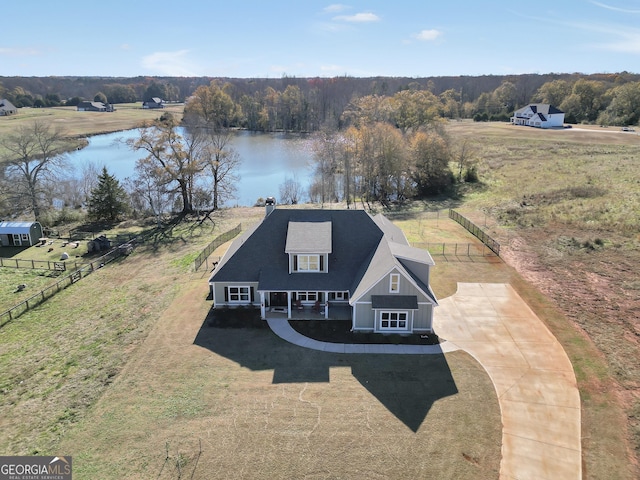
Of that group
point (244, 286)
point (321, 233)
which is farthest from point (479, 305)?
point (244, 286)

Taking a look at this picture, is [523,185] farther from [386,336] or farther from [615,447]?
[615,447]

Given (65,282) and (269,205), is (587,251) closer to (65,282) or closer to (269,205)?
(269,205)

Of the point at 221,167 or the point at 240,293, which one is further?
the point at 221,167

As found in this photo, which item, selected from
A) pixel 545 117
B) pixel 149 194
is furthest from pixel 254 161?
pixel 545 117

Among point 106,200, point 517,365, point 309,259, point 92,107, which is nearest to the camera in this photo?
point 517,365

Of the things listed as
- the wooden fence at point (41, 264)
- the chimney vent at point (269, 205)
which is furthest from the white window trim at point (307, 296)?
the wooden fence at point (41, 264)

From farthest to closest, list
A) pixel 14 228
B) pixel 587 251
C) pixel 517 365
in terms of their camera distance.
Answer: pixel 14 228
pixel 587 251
pixel 517 365
